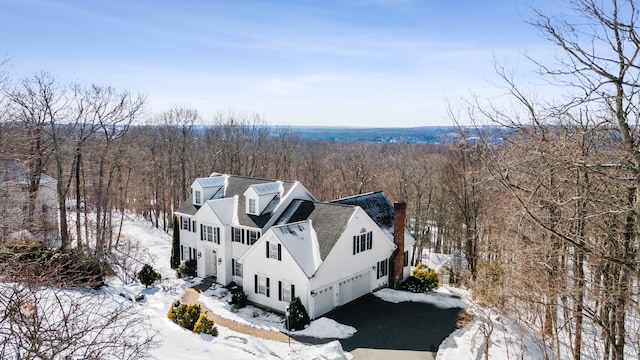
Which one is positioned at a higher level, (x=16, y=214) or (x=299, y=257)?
(x=16, y=214)

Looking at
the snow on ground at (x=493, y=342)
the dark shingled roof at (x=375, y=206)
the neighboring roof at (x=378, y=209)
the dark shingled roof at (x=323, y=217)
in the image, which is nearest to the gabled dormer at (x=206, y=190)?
the dark shingled roof at (x=323, y=217)

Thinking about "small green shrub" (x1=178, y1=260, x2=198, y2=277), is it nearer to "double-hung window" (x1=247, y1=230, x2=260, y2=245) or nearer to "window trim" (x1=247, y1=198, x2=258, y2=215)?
"double-hung window" (x1=247, y1=230, x2=260, y2=245)

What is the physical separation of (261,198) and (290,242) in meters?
5.54

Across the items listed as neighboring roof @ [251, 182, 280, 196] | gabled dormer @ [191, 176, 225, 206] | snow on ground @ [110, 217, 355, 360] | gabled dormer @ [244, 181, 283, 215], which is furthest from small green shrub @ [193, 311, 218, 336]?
gabled dormer @ [191, 176, 225, 206]

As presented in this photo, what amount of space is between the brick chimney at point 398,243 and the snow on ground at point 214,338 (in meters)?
→ 6.92

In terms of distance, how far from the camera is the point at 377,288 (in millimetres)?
23953

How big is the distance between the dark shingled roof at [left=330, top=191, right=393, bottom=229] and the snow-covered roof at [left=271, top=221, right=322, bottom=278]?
4.47 meters

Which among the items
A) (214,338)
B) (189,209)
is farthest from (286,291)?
(189,209)

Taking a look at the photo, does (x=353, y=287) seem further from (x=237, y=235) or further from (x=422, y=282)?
(x=237, y=235)

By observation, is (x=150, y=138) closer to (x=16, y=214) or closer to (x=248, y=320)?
(x=16, y=214)

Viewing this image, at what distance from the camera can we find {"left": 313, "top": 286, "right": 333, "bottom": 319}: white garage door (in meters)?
20.0

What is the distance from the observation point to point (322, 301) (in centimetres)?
2042

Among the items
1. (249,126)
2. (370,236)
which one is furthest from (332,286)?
(249,126)

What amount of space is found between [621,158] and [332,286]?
16.1 meters
